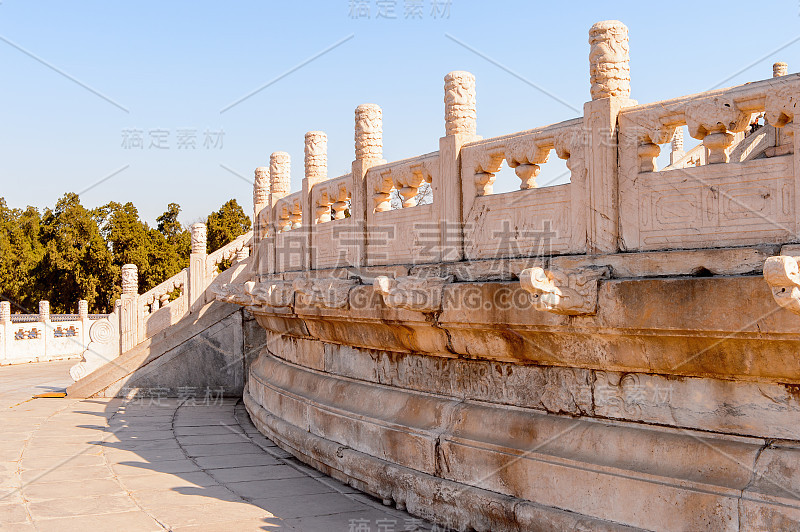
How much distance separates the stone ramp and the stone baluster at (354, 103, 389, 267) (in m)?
6.12

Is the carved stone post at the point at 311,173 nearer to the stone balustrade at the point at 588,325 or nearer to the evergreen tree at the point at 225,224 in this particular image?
the stone balustrade at the point at 588,325

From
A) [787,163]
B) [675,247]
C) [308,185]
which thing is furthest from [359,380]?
[787,163]

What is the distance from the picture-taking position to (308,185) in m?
7.93

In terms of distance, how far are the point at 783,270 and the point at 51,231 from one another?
4143 centimetres

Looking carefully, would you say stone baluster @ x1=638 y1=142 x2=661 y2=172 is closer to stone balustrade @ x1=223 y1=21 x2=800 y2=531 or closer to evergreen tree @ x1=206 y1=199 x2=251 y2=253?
stone balustrade @ x1=223 y1=21 x2=800 y2=531

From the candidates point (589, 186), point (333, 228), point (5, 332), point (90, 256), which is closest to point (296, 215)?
point (333, 228)

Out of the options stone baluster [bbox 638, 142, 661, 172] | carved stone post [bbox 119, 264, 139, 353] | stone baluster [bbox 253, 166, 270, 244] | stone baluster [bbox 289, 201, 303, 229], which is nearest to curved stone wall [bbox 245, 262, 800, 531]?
stone baluster [bbox 638, 142, 661, 172]

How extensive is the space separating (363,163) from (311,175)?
4.94 ft

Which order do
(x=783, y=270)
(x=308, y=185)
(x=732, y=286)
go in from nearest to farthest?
1. (x=783, y=270)
2. (x=732, y=286)
3. (x=308, y=185)

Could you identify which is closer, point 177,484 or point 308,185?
point 177,484

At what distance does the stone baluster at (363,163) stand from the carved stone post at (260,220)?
3347mm

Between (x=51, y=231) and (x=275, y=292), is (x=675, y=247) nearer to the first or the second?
(x=275, y=292)

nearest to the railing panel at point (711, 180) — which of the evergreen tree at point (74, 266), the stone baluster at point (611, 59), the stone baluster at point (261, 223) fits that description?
the stone baluster at point (611, 59)

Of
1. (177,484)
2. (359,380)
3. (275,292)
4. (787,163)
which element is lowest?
(177,484)
